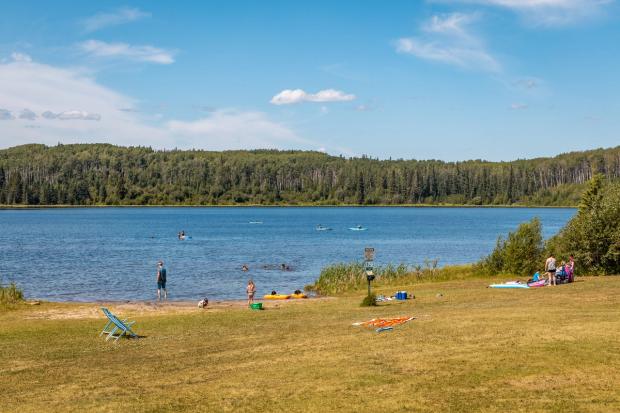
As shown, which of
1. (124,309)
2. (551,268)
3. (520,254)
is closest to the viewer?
(124,309)

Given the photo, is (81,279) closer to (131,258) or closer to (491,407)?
(131,258)

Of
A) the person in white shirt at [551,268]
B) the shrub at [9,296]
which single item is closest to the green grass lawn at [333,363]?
the shrub at [9,296]

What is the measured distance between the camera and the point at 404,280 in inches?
1969

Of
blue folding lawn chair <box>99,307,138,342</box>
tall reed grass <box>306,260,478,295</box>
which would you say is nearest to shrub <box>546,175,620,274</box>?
tall reed grass <box>306,260,478,295</box>

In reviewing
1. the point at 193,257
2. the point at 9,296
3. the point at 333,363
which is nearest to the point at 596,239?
the point at 333,363

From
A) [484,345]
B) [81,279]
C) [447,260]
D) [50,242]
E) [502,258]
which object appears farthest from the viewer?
[50,242]

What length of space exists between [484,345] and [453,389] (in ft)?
15.5

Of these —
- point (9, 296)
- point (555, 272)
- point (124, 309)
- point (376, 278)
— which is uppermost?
point (555, 272)

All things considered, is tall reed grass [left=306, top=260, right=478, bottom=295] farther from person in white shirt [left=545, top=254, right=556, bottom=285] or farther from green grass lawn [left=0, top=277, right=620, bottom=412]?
green grass lawn [left=0, top=277, right=620, bottom=412]

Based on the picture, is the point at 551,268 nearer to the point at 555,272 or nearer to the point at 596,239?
the point at 555,272

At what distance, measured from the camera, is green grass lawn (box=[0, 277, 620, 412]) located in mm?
15211

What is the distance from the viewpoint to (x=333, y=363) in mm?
18781

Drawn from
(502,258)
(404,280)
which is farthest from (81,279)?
(502,258)

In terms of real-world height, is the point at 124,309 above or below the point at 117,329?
below
